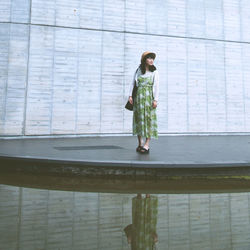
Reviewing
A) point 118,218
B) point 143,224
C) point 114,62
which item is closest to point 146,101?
point 118,218

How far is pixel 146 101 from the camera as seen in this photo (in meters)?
5.16

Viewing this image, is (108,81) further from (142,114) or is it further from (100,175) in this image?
(100,175)

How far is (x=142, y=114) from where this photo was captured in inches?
203

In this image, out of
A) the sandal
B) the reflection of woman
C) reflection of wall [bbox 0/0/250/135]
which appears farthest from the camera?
reflection of wall [bbox 0/0/250/135]

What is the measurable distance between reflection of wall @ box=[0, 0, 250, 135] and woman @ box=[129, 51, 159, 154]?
4116 mm

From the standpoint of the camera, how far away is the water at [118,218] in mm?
1925

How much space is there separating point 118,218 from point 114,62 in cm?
761

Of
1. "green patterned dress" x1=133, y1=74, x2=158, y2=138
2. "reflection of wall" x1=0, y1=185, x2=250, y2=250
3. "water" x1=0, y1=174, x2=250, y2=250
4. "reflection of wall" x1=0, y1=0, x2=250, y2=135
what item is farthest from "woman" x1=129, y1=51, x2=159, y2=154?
"reflection of wall" x1=0, y1=0, x2=250, y2=135

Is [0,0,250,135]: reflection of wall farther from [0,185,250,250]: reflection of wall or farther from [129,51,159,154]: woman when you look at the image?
[0,185,250,250]: reflection of wall

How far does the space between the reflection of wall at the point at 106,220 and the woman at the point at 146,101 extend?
6.92 feet

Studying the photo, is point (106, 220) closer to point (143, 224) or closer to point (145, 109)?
point (143, 224)

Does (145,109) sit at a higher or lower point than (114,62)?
lower

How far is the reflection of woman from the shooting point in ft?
6.18

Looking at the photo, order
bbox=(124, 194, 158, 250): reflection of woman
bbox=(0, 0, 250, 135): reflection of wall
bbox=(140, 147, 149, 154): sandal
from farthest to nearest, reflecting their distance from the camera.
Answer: bbox=(0, 0, 250, 135): reflection of wall, bbox=(140, 147, 149, 154): sandal, bbox=(124, 194, 158, 250): reflection of woman
